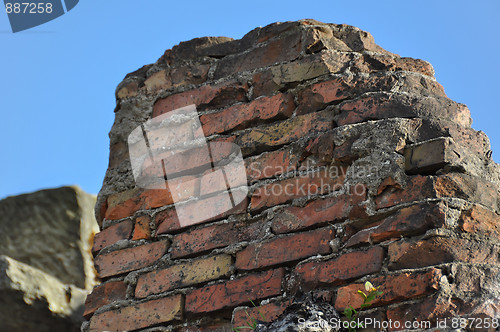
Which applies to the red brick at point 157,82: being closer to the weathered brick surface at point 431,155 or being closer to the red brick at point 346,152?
the red brick at point 346,152

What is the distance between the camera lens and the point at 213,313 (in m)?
1.79

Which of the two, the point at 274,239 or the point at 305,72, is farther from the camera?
the point at 305,72

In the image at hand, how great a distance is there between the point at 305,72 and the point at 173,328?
0.85 m

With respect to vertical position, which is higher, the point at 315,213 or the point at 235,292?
the point at 315,213

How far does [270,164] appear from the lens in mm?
1930

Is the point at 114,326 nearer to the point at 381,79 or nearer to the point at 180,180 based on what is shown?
the point at 180,180

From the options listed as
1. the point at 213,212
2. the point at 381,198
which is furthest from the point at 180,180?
the point at 381,198

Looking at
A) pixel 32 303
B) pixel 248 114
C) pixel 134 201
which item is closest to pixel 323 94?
pixel 248 114

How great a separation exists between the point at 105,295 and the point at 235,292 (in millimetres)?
455

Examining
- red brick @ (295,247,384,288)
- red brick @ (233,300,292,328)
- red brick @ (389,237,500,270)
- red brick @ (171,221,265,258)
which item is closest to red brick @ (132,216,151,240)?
red brick @ (171,221,265,258)

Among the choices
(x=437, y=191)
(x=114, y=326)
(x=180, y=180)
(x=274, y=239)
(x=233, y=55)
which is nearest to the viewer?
(x=437, y=191)

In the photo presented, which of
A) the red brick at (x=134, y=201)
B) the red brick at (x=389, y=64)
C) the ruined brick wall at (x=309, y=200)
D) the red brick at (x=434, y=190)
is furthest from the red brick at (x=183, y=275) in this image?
the red brick at (x=389, y=64)

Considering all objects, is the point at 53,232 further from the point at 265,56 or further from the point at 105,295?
the point at 265,56

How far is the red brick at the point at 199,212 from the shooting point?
1.91 m
